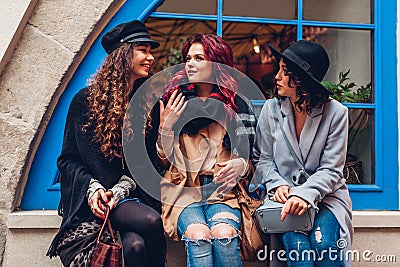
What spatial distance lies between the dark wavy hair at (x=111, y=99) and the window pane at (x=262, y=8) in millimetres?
1250

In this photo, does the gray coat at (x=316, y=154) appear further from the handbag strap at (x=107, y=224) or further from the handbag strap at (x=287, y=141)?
the handbag strap at (x=107, y=224)

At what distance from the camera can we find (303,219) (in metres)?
2.63

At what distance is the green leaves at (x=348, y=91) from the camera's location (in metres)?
3.68

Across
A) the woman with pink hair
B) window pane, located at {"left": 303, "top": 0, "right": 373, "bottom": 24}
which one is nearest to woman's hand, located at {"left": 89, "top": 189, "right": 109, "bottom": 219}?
the woman with pink hair

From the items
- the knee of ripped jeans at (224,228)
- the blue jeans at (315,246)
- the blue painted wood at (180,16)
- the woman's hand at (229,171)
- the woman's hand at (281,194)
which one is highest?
the blue painted wood at (180,16)

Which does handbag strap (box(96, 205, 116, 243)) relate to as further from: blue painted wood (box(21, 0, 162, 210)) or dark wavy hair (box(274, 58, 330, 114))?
dark wavy hair (box(274, 58, 330, 114))

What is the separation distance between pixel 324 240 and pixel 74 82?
186cm

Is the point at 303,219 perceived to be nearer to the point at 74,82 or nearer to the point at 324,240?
the point at 324,240

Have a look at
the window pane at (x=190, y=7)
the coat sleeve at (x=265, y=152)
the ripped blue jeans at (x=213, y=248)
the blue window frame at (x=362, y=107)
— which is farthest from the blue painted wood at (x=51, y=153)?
the coat sleeve at (x=265, y=152)

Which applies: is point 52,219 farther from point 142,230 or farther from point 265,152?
point 265,152

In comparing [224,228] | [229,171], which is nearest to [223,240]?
[224,228]

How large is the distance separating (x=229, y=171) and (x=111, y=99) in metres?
0.75

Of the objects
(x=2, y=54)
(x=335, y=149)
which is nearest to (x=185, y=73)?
(x=335, y=149)

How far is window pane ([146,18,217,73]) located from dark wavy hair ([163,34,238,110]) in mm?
896
